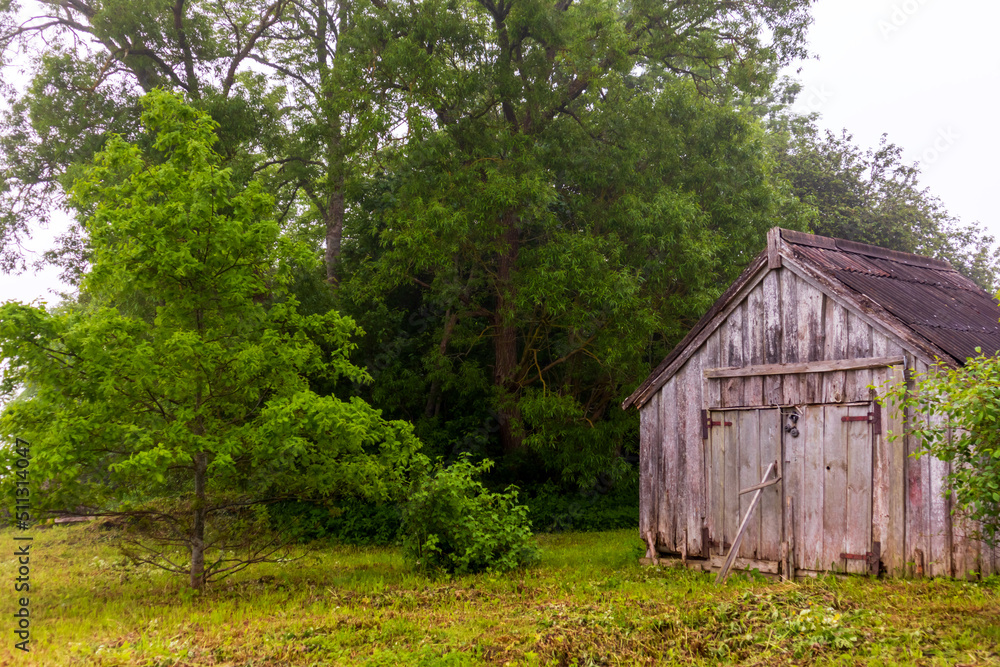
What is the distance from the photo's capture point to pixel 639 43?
2030cm

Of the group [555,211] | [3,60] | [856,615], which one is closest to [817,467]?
[856,615]

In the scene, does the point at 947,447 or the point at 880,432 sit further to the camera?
the point at 880,432

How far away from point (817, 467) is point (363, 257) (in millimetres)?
14059

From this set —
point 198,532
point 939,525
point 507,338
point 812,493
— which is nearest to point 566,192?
point 507,338

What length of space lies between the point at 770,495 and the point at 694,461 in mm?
1379

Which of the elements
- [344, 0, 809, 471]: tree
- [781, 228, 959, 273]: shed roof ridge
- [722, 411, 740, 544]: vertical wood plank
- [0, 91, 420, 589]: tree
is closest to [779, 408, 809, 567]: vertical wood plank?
[722, 411, 740, 544]: vertical wood plank

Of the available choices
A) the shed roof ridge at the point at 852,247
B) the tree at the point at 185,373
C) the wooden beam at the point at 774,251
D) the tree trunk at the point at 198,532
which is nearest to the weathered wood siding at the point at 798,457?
the wooden beam at the point at 774,251

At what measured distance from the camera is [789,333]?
1131cm

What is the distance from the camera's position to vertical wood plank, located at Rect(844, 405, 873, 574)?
10.2 metres

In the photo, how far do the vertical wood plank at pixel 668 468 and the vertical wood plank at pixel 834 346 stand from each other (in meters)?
2.59

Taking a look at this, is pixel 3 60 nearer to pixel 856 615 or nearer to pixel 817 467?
pixel 817 467

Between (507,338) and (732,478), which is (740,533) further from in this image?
(507,338)

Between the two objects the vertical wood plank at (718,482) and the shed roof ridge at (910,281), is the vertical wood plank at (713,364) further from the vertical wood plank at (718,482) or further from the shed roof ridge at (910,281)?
the shed roof ridge at (910,281)

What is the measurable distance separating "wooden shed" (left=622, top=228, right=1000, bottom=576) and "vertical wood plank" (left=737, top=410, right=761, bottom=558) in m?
0.02
